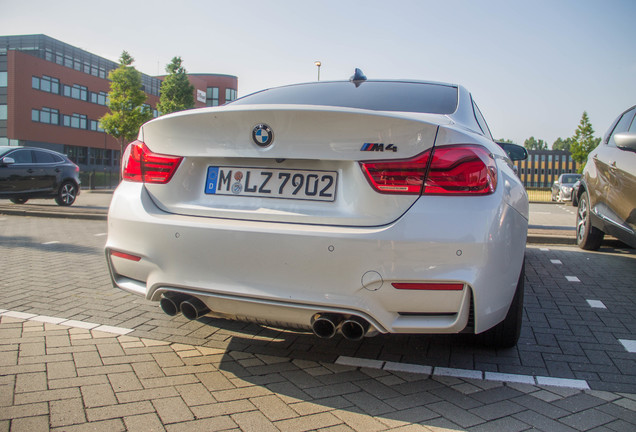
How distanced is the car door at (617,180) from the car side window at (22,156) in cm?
1303

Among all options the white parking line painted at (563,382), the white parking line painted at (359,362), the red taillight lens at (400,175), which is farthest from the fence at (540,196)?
the red taillight lens at (400,175)

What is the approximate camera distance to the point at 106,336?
130 inches

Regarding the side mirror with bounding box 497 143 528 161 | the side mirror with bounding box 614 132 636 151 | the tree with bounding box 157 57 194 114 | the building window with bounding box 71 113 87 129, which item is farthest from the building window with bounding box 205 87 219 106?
the side mirror with bounding box 614 132 636 151

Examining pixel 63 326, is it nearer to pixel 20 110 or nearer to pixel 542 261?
pixel 542 261

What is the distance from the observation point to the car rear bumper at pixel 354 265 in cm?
226

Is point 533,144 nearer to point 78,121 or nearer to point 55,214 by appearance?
point 78,121

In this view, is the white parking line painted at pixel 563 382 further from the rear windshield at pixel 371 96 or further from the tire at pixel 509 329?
the rear windshield at pixel 371 96

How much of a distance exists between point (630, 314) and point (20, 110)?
52.4 meters

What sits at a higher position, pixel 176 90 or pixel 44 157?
pixel 176 90

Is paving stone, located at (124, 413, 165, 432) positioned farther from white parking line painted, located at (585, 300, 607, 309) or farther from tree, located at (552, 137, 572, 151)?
tree, located at (552, 137, 572, 151)

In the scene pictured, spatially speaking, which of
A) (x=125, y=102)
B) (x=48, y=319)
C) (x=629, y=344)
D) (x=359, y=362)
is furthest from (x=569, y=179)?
(x=125, y=102)

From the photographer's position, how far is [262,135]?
2471 mm

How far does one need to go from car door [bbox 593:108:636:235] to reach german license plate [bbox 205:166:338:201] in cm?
367

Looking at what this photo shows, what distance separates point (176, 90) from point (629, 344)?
52896mm
